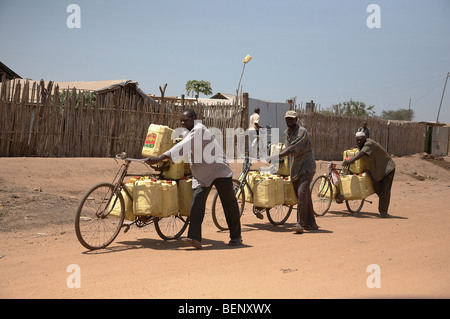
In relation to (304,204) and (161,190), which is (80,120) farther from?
(161,190)

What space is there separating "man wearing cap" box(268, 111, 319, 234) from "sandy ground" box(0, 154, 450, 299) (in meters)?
0.37

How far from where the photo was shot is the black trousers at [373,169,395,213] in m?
10.6

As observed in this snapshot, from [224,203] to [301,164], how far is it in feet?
6.41

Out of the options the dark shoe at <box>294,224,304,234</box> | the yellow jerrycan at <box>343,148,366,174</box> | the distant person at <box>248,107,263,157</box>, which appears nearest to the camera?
the dark shoe at <box>294,224,304,234</box>

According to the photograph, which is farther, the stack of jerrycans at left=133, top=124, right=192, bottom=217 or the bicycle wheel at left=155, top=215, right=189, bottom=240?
the bicycle wheel at left=155, top=215, right=189, bottom=240

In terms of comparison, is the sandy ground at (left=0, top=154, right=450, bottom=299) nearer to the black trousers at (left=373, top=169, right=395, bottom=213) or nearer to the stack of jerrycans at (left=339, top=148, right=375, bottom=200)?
the black trousers at (left=373, top=169, right=395, bottom=213)

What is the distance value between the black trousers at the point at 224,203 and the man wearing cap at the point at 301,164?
1603mm

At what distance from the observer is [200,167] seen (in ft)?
22.5

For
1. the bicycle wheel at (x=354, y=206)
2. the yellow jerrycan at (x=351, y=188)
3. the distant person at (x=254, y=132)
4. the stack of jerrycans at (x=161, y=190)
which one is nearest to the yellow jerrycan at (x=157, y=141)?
the stack of jerrycans at (x=161, y=190)

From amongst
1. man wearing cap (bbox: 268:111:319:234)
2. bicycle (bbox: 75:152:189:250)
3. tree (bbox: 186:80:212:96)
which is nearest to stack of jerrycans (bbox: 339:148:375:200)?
man wearing cap (bbox: 268:111:319:234)

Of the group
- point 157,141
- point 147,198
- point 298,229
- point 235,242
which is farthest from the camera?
point 298,229

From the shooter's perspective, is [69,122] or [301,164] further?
[69,122]

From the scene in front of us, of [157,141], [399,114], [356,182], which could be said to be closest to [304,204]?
[356,182]
